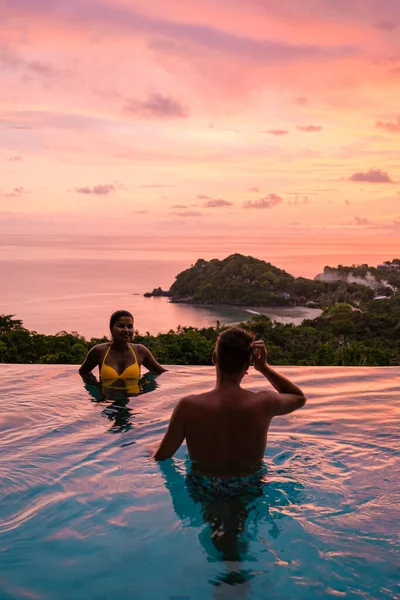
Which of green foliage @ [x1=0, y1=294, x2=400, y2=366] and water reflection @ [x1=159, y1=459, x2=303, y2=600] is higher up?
green foliage @ [x1=0, y1=294, x2=400, y2=366]

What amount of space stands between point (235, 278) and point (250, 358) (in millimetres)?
A: 50586

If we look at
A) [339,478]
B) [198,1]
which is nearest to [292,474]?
[339,478]

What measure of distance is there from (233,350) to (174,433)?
2.17ft

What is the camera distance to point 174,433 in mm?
3625

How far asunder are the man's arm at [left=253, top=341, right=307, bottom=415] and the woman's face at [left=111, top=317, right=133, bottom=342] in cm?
289

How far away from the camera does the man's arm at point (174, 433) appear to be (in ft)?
11.6

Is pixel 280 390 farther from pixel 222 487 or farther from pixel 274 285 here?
pixel 274 285

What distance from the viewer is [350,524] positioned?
12.4 ft

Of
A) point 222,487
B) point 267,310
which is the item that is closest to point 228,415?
point 222,487

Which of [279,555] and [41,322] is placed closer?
[279,555]

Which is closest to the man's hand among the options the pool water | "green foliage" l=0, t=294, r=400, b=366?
the pool water

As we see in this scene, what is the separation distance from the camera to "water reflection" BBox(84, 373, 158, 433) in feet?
18.9

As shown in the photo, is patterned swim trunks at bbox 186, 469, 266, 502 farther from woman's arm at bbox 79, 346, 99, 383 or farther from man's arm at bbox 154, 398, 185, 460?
Result: woman's arm at bbox 79, 346, 99, 383

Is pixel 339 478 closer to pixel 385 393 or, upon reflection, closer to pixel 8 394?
pixel 385 393
